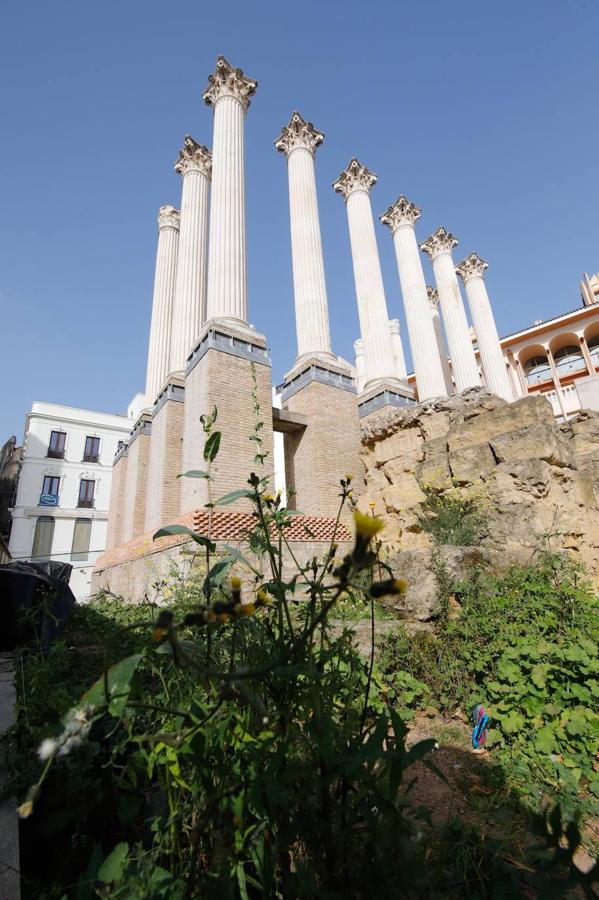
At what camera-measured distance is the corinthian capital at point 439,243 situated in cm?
1900

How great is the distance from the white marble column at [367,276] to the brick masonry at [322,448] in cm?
254

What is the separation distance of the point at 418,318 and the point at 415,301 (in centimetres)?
79

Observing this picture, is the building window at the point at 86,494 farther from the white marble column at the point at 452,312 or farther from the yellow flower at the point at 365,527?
the yellow flower at the point at 365,527

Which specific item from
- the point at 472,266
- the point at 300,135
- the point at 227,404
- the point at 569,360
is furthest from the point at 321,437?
the point at 569,360

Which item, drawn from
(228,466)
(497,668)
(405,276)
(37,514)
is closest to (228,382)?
(228,466)

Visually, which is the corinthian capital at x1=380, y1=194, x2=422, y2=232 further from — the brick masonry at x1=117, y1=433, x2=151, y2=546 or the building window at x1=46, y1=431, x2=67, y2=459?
the building window at x1=46, y1=431, x2=67, y2=459

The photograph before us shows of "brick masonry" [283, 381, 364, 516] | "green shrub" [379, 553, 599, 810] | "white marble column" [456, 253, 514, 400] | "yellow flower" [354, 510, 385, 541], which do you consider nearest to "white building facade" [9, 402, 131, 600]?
"brick masonry" [283, 381, 364, 516]

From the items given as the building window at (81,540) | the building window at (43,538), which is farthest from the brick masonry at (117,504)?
the building window at (43,538)

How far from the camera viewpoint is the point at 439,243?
19.1 meters

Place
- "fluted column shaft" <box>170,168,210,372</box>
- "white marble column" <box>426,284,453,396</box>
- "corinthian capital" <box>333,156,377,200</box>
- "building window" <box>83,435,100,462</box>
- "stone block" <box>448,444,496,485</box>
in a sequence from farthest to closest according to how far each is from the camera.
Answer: "building window" <box>83,435,100,462</box> → "white marble column" <box>426,284,453,396</box> → "corinthian capital" <box>333,156,377,200</box> → "fluted column shaft" <box>170,168,210,372</box> → "stone block" <box>448,444,496,485</box>

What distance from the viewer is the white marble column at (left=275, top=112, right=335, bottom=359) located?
13180 millimetres

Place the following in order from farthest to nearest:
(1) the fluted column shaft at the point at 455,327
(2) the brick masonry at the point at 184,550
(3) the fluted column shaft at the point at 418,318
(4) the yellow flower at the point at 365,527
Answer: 1. (1) the fluted column shaft at the point at 455,327
2. (3) the fluted column shaft at the point at 418,318
3. (2) the brick masonry at the point at 184,550
4. (4) the yellow flower at the point at 365,527

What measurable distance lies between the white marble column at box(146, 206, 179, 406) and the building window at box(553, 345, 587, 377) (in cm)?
2313

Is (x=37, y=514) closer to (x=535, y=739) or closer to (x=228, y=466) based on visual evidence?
(x=228, y=466)
